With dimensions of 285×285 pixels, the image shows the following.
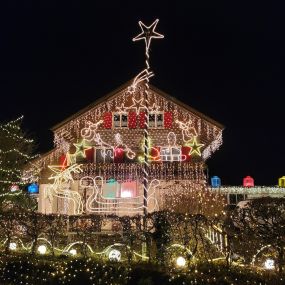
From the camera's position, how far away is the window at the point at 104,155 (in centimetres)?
2532

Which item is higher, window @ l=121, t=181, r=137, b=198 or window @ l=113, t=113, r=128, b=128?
window @ l=113, t=113, r=128, b=128

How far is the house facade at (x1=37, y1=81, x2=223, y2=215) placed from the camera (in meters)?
24.0

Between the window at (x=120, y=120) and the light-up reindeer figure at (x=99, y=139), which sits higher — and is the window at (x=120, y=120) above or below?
above

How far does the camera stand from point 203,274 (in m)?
9.48

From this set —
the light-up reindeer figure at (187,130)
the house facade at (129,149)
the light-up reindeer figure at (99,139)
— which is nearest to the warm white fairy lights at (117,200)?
the house facade at (129,149)

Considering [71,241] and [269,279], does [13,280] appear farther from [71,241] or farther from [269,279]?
[269,279]

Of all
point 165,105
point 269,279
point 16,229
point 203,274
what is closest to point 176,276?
point 203,274

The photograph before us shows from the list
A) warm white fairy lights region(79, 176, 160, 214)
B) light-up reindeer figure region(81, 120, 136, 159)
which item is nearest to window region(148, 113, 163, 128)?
light-up reindeer figure region(81, 120, 136, 159)

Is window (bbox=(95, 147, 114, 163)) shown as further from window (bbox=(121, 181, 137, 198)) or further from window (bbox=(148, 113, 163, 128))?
window (bbox=(148, 113, 163, 128))

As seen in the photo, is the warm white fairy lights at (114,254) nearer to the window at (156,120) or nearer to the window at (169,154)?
the window at (169,154)

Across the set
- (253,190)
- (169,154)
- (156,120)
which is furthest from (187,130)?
(253,190)

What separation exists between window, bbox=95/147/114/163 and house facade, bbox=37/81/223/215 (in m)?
0.01

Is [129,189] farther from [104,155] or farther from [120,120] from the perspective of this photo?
[120,120]

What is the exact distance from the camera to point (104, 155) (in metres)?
25.4
